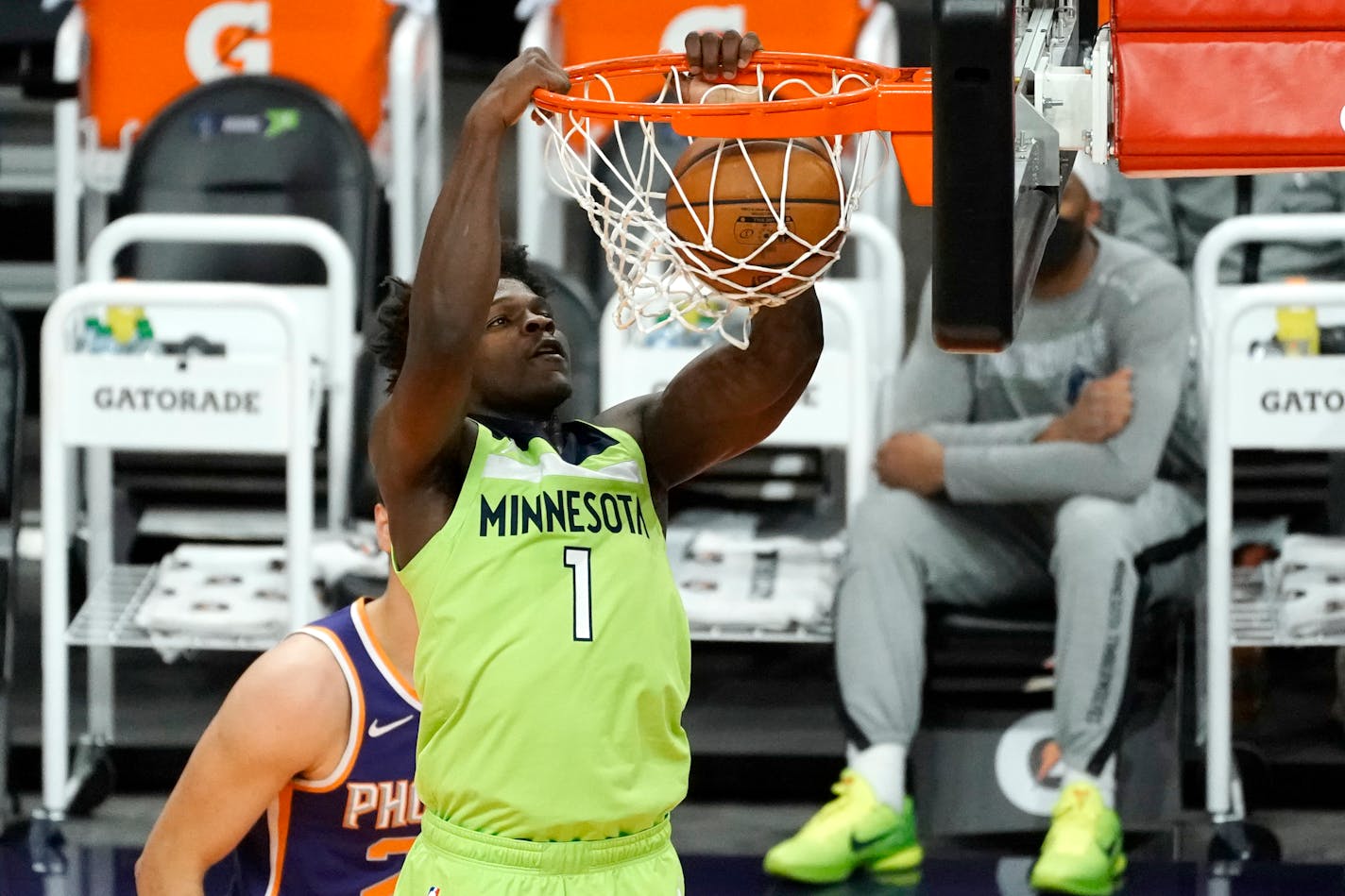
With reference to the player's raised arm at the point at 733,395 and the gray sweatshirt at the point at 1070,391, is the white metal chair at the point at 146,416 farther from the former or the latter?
the player's raised arm at the point at 733,395

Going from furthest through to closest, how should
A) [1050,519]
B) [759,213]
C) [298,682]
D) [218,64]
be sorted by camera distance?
[218,64] → [1050,519] → [298,682] → [759,213]

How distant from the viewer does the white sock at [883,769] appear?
177 inches

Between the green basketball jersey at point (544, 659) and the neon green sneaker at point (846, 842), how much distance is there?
164 cm

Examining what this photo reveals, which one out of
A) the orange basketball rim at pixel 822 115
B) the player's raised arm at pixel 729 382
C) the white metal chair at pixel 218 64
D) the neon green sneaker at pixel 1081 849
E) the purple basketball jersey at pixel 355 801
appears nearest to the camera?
the orange basketball rim at pixel 822 115

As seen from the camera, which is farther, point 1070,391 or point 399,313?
point 1070,391

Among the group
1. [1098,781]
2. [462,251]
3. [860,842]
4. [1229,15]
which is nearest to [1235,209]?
[1098,781]

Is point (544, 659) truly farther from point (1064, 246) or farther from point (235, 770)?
point (1064, 246)

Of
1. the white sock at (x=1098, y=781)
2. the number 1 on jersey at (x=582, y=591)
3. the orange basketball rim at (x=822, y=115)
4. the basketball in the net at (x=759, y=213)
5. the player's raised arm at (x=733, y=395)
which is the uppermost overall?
the orange basketball rim at (x=822, y=115)

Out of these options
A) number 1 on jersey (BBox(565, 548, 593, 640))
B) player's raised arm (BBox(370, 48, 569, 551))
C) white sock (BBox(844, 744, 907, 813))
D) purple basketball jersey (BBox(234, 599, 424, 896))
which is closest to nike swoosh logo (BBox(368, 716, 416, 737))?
purple basketball jersey (BBox(234, 599, 424, 896))

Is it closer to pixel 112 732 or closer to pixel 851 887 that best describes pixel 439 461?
pixel 851 887

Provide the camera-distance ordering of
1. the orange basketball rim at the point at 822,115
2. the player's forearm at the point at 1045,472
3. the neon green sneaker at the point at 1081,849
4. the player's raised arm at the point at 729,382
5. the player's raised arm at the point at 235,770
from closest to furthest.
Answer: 1. the orange basketball rim at the point at 822,115
2. the player's raised arm at the point at 729,382
3. the player's raised arm at the point at 235,770
4. the neon green sneaker at the point at 1081,849
5. the player's forearm at the point at 1045,472

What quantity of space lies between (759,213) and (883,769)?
6.85 ft

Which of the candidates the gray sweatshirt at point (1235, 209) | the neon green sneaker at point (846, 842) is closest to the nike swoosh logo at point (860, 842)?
the neon green sneaker at point (846, 842)

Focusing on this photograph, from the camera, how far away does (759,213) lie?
271cm
